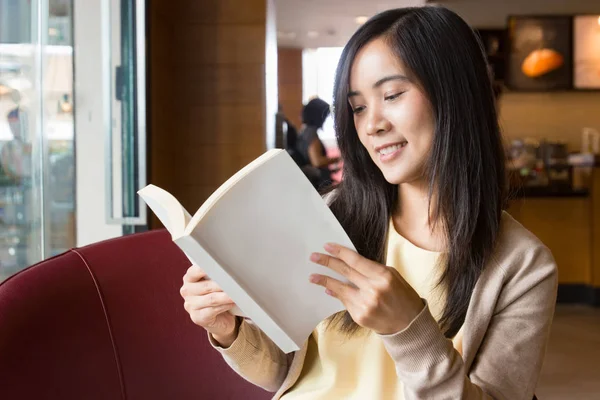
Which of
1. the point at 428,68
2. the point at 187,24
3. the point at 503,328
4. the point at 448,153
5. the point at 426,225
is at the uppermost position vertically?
the point at 187,24

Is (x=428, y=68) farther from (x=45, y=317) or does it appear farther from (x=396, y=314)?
(x=45, y=317)

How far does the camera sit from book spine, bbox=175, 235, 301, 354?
32.4 inches

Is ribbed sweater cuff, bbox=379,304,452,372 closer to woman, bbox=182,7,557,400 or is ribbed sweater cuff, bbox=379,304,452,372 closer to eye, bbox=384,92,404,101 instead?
woman, bbox=182,7,557,400

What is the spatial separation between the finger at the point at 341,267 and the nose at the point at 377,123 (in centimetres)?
27

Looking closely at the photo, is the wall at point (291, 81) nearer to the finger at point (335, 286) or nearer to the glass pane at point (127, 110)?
the glass pane at point (127, 110)

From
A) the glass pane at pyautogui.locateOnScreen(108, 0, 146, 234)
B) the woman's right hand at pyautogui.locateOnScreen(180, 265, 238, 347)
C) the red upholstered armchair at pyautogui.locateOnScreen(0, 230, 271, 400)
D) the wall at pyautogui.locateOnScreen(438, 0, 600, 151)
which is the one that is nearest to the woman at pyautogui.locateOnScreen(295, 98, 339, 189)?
the wall at pyautogui.locateOnScreen(438, 0, 600, 151)

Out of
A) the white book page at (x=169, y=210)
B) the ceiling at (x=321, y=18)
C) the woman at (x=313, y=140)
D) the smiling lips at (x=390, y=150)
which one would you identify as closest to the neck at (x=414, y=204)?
the smiling lips at (x=390, y=150)

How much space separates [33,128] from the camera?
7.21 ft

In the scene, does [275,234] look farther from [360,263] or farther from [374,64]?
[374,64]

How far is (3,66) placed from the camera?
197cm

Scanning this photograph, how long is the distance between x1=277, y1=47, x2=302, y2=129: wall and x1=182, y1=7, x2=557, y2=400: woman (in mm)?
10438

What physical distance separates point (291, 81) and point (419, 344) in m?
11.2

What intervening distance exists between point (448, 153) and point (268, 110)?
9.64 ft

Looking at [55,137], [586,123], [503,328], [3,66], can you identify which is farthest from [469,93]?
[586,123]
